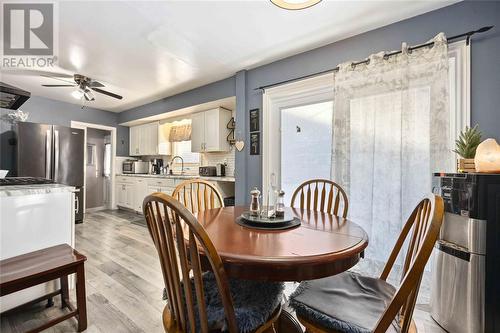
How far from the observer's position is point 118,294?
76.7 inches

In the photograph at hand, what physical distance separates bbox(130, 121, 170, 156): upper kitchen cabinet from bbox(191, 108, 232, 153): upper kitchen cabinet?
1343 mm

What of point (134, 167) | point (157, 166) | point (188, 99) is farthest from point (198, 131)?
point (134, 167)

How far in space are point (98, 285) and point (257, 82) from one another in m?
2.95

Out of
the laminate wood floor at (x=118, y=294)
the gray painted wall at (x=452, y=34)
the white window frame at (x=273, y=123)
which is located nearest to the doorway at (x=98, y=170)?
the laminate wood floor at (x=118, y=294)

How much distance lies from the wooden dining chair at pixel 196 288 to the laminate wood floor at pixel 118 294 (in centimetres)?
91

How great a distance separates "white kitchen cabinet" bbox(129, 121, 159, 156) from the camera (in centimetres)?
539

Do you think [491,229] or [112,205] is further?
[112,205]

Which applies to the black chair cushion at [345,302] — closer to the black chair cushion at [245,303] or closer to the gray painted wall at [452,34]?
the black chair cushion at [245,303]

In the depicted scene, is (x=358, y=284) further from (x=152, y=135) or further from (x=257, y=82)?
(x=152, y=135)

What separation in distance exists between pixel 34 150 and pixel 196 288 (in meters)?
4.71

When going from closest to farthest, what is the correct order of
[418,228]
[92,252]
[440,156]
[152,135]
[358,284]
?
[418,228]
[358,284]
[440,156]
[92,252]
[152,135]

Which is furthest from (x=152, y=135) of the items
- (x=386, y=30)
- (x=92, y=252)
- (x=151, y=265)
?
(x=386, y=30)

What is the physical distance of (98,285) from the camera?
6.86ft

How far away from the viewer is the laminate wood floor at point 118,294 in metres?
1.58
